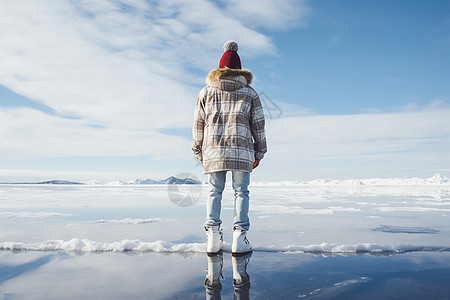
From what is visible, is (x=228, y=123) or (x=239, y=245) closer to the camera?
(x=239, y=245)

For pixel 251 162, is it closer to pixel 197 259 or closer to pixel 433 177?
pixel 197 259

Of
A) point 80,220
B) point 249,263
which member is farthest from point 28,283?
point 80,220

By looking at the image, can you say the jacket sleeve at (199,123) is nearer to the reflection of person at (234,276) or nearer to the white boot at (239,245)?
the white boot at (239,245)

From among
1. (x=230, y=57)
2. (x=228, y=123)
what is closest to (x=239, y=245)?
(x=228, y=123)

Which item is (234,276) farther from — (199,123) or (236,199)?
(199,123)

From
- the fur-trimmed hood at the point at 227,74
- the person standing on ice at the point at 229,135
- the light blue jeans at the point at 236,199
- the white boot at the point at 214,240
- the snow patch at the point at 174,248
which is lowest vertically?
the snow patch at the point at 174,248

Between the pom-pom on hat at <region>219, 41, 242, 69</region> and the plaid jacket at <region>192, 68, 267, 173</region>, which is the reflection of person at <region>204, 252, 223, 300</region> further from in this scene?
the pom-pom on hat at <region>219, 41, 242, 69</region>

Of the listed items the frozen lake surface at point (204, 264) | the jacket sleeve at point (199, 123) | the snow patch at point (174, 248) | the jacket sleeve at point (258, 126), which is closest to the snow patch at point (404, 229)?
the frozen lake surface at point (204, 264)

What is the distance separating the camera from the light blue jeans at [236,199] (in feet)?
9.75

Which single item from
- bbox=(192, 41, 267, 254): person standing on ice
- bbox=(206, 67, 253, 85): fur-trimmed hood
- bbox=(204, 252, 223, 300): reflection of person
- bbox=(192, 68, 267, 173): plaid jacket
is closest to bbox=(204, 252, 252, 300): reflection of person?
bbox=(204, 252, 223, 300): reflection of person

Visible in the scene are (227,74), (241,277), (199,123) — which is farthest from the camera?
(199,123)

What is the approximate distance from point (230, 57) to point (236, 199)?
160 cm

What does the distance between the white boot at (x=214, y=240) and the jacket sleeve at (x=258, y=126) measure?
94 centimetres

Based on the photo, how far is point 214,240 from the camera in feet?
9.30
